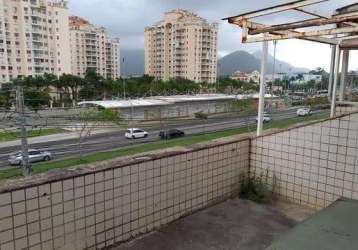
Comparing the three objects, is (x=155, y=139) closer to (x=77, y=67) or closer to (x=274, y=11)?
(x=274, y=11)

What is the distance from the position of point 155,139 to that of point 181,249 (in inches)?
1090

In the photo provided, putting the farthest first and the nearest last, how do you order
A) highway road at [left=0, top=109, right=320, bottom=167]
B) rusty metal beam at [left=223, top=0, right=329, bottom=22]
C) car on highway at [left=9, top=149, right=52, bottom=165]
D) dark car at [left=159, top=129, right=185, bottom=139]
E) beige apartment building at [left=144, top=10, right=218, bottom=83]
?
beige apartment building at [left=144, top=10, right=218, bottom=83] → dark car at [left=159, top=129, right=185, bottom=139] → highway road at [left=0, top=109, right=320, bottom=167] → car on highway at [left=9, top=149, right=52, bottom=165] → rusty metal beam at [left=223, top=0, right=329, bottom=22]

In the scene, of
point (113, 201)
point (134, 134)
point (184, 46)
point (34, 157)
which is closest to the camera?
point (113, 201)

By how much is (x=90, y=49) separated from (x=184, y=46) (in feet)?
83.0

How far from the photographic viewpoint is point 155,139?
101 ft

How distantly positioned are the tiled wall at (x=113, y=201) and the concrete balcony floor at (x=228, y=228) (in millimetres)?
142

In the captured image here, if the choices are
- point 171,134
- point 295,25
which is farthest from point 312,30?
point 171,134

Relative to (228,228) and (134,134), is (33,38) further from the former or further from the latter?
(228,228)

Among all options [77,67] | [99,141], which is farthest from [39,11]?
[99,141]

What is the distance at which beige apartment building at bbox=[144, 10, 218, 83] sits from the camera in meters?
87.6

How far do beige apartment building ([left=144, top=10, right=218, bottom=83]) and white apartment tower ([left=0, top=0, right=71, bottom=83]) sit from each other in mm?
30132

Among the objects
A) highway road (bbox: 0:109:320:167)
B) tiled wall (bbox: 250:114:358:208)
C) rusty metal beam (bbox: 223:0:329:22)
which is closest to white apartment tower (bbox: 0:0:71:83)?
highway road (bbox: 0:109:320:167)

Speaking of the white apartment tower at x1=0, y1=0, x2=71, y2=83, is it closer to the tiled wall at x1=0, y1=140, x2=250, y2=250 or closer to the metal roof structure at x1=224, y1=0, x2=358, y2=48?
the tiled wall at x1=0, y1=140, x2=250, y2=250

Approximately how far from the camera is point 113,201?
128 inches
